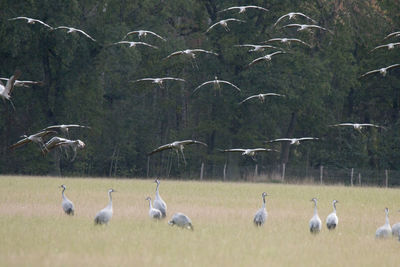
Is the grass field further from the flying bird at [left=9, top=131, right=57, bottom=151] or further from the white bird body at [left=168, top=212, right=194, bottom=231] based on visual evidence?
the flying bird at [left=9, top=131, right=57, bottom=151]

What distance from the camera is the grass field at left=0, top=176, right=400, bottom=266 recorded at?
15.4 meters

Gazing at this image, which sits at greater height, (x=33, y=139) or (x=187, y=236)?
(x=33, y=139)

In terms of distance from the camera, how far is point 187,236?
1894 cm

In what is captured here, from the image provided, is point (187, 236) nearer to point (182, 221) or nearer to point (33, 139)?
point (182, 221)

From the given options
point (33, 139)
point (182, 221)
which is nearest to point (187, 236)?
point (182, 221)

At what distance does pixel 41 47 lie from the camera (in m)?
52.7

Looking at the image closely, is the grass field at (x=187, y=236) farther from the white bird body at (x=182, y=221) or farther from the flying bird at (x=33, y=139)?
the flying bird at (x=33, y=139)

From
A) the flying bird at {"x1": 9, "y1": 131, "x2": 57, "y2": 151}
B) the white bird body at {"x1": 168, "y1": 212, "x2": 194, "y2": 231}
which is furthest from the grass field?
the flying bird at {"x1": 9, "y1": 131, "x2": 57, "y2": 151}

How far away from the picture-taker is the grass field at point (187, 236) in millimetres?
15430

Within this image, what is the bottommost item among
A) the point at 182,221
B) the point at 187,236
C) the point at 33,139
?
the point at 187,236

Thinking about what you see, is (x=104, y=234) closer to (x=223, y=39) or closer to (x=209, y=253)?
(x=209, y=253)

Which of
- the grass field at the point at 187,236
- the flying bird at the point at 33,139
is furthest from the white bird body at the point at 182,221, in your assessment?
the flying bird at the point at 33,139

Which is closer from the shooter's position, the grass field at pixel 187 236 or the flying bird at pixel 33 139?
the grass field at pixel 187 236

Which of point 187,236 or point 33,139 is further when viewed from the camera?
point 33,139
